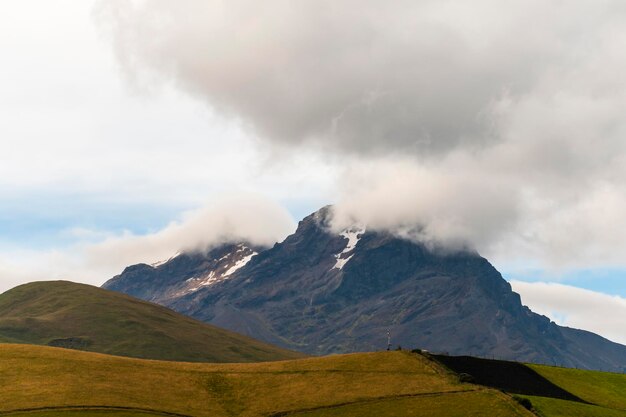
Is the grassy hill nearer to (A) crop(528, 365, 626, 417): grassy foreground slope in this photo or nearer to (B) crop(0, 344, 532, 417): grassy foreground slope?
(A) crop(528, 365, 626, 417): grassy foreground slope

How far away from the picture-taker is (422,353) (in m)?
145

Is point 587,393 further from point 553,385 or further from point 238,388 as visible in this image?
point 238,388

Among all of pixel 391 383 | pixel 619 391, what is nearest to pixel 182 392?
pixel 391 383

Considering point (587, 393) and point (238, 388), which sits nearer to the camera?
point (238, 388)

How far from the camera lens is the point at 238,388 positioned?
13000 cm

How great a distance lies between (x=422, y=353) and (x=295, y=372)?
2525 cm

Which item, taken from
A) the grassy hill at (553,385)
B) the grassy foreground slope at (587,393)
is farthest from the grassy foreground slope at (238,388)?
the grassy foreground slope at (587,393)

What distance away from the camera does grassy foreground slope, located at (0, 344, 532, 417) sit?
11456cm

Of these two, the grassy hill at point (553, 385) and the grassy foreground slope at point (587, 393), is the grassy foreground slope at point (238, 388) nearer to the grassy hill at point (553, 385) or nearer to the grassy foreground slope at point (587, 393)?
the grassy hill at point (553, 385)

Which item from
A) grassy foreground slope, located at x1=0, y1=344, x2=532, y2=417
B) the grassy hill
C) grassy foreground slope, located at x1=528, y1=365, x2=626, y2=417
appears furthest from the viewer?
the grassy hill

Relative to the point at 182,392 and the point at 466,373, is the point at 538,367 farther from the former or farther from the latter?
the point at 182,392

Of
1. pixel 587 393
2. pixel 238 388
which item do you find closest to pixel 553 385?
pixel 587 393

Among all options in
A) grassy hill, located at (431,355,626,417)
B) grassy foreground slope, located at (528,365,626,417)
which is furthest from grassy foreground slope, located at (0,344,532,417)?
grassy foreground slope, located at (528,365,626,417)

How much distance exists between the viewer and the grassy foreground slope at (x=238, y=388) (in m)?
115
